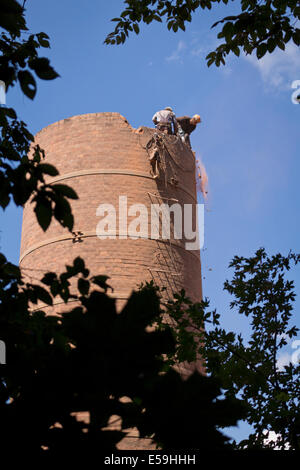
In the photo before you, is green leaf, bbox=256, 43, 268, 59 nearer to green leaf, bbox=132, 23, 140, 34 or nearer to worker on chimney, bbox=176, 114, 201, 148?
green leaf, bbox=132, 23, 140, 34

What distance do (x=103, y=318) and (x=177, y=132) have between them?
15.1 m

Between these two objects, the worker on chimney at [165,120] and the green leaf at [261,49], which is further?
the worker on chimney at [165,120]

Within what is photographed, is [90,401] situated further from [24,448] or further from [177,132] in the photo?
[177,132]

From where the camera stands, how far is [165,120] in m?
15.8

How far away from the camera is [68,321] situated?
1389 millimetres

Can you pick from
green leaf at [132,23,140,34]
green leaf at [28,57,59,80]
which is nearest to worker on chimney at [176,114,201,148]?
green leaf at [132,23,140,34]

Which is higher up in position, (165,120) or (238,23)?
(165,120)

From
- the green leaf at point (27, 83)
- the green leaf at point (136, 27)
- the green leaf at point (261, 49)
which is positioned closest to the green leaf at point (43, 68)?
the green leaf at point (27, 83)

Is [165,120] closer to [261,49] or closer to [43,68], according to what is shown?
[261,49]

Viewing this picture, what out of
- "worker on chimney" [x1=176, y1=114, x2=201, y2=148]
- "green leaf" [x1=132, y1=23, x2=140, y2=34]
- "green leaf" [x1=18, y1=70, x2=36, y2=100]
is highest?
"worker on chimney" [x1=176, y1=114, x2=201, y2=148]

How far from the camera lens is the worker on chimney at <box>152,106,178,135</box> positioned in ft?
51.5

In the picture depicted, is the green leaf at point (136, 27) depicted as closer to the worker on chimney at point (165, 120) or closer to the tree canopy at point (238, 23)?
the tree canopy at point (238, 23)

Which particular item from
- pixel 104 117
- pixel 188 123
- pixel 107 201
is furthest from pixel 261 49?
pixel 188 123

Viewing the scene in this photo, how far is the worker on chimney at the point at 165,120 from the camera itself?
1570cm
